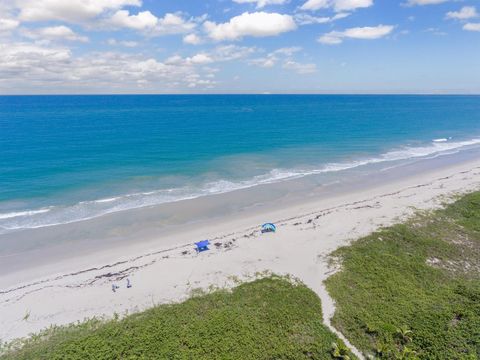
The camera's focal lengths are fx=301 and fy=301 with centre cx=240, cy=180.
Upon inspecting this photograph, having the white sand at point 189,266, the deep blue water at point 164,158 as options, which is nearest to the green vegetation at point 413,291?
the white sand at point 189,266

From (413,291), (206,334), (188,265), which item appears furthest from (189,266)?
(413,291)

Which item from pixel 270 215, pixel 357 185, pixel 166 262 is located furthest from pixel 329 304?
pixel 357 185

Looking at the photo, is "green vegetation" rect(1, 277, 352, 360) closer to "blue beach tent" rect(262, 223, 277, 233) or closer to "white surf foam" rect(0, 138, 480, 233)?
"blue beach tent" rect(262, 223, 277, 233)

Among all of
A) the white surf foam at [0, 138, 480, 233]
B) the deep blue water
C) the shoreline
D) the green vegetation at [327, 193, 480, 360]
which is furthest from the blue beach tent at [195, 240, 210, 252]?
the deep blue water

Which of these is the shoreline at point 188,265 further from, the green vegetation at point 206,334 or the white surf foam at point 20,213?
the white surf foam at point 20,213

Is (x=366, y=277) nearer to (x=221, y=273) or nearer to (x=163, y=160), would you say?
(x=221, y=273)

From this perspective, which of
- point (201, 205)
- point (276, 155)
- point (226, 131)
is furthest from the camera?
point (226, 131)

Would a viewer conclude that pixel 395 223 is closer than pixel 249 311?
No
